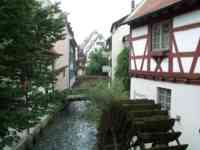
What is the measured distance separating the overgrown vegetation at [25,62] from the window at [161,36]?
3139 mm

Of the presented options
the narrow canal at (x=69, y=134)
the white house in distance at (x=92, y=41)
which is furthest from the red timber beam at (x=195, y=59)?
the white house in distance at (x=92, y=41)

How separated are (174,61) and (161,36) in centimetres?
109

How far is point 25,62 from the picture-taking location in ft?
14.4

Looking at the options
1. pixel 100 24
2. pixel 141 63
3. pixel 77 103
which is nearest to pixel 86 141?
pixel 141 63

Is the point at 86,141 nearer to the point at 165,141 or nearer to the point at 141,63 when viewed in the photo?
the point at 141,63

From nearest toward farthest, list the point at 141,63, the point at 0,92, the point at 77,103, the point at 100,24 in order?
the point at 0,92 < the point at 141,63 < the point at 77,103 < the point at 100,24

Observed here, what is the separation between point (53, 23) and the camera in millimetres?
5070

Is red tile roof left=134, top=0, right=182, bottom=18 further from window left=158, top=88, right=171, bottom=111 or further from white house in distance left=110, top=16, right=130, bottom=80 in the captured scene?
white house in distance left=110, top=16, right=130, bottom=80

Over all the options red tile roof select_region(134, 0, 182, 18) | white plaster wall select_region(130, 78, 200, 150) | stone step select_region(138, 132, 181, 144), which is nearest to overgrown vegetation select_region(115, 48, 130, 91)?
red tile roof select_region(134, 0, 182, 18)

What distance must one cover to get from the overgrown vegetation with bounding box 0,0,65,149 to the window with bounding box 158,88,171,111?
3349mm

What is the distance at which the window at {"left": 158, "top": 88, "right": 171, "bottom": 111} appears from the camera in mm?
6969

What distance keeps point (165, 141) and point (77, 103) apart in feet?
45.9

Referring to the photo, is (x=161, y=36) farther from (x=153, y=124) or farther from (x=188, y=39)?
(x=153, y=124)

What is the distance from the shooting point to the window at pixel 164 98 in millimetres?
6969
